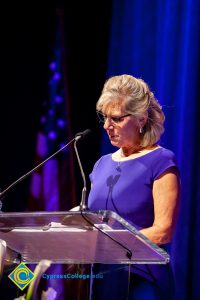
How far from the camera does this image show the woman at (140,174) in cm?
181

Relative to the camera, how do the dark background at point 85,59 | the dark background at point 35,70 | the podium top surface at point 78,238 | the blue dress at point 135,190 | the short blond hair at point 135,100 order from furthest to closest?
the dark background at point 35,70 → the dark background at point 85,59 → the short blond hair at point 135,100 → the blue dress at point 135,190 → the podium top surface at point 78,238

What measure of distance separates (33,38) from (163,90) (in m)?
1.13

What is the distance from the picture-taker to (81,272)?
146cm

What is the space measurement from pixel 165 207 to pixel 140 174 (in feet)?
0.63

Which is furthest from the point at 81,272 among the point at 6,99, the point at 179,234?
the point at 6,99

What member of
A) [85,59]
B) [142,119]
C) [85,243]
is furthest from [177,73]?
[85,243]

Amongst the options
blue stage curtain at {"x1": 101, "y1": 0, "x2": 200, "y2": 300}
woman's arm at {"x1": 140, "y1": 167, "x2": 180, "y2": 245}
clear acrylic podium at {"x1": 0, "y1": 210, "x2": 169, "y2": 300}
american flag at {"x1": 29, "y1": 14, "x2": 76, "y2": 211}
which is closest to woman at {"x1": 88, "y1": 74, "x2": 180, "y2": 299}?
woman's arm at {"x1": 140, "y1": 167, "x2": 180, "y2": 245}

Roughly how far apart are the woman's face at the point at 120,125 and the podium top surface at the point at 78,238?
70 cm

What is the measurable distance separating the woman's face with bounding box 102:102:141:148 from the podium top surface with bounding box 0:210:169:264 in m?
0.70

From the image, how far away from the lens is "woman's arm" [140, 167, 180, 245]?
1800 millimetres

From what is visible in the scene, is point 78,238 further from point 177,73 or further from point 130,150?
point 177,73

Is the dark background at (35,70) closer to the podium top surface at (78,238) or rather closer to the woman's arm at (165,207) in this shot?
the woman's arm at (165,207)

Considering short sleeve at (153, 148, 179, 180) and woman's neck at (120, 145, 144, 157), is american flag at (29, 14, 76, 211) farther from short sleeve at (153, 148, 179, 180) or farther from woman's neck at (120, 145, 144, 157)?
short sleeve at (153, 148, 179, 180)

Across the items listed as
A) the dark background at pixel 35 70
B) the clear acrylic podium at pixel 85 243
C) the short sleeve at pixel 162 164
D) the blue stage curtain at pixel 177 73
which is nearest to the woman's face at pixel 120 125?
the short sleeve at pixel 162 164
